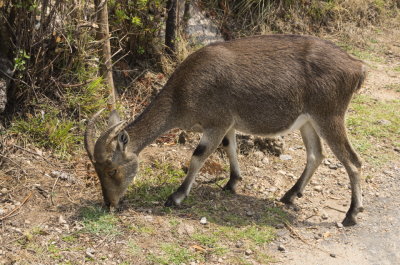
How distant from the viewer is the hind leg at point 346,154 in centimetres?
710

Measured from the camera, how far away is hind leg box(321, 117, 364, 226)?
7.10 meters

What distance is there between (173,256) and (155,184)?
1.82m

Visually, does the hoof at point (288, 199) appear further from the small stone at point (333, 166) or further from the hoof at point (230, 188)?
the small stone at point (333, 166)

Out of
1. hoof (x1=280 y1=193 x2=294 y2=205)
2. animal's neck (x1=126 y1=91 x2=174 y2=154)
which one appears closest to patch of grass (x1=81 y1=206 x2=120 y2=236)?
animal's neck (x1=126 y1=91 x2=174 y2=154)

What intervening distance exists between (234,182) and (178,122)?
1.22 meters

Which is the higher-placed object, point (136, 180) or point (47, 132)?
point (47, 132)

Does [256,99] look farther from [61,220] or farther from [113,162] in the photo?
[61,220]

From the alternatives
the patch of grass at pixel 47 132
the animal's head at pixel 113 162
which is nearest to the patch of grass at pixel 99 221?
the animal's head at pixel 113 162

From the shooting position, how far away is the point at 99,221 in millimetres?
6660

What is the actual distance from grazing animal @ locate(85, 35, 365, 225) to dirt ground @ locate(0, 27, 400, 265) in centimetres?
39

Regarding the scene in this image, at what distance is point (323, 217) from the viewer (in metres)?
7.33

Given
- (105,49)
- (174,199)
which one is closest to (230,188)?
(174,199)

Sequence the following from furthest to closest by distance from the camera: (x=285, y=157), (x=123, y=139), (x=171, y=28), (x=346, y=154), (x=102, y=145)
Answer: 1. (x=171, y=28)
2. (x=285, y=157)
3. (x=346, y=154)
4. (x=123, y=139)
5. (x=102, y=145)

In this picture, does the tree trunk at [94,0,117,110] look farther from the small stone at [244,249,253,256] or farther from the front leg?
the small stone at [244,249,253,256]
